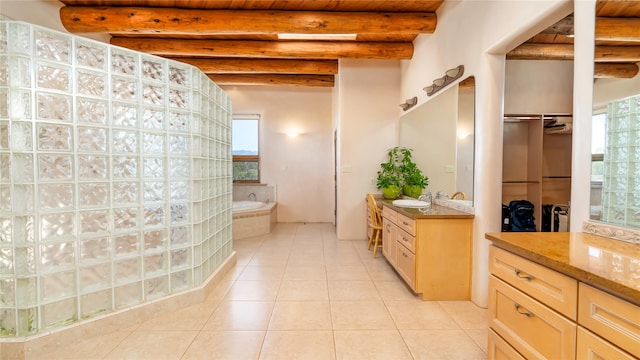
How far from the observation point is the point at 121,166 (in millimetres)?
2053

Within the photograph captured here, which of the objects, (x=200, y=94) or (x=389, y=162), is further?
(x=389, y=162)

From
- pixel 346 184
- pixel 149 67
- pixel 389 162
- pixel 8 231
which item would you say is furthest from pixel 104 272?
pixel 389 162

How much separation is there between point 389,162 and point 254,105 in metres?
3.32

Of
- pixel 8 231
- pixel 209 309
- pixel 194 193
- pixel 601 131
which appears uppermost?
pixel 601 131

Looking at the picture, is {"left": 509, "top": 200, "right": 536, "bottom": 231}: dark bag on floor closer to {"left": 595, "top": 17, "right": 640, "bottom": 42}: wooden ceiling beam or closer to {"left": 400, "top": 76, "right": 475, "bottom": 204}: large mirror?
{"left": 400, "top": 76, "right": 475, "bottom": 204}: large mirror

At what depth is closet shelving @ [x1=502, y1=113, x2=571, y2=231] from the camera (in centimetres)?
357

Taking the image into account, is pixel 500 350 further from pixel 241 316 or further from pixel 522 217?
pixel 522 217

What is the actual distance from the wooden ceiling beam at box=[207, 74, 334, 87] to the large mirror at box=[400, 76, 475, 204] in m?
2.37

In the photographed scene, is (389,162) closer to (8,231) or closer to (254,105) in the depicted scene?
(254,105)

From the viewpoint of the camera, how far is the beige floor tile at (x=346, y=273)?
3049 millimetres

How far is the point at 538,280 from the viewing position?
1.17 metres

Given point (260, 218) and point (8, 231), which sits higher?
point (8, 231)

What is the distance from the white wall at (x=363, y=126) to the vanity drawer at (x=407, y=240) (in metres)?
1.79

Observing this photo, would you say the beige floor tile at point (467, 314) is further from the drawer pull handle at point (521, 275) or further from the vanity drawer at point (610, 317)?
the vanity drawer at point (610, 317)
